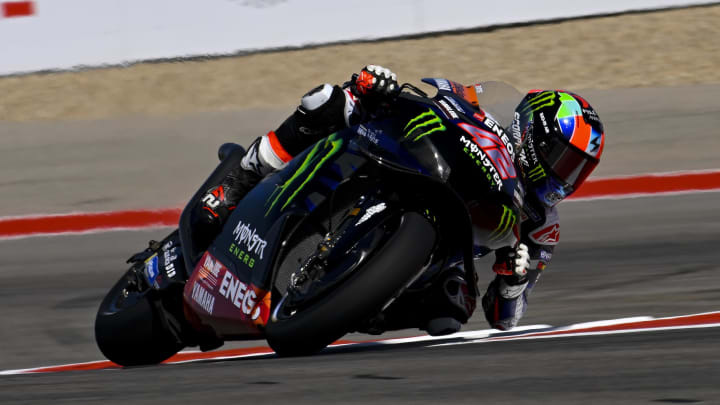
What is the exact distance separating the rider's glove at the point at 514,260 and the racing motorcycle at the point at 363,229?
34 centimetres

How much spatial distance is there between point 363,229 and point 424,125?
A: 52 centimetres

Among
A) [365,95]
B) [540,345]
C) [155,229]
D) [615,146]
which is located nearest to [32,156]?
[155,229]

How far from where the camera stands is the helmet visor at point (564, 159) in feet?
15.2

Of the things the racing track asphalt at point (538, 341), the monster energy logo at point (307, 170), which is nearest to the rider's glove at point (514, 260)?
the racing track asphalt at point (538, 341)

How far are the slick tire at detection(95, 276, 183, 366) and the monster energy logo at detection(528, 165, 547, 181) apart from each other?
5.58 ft

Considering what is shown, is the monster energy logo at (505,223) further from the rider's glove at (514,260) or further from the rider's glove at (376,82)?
the rider's glove at (376,82)

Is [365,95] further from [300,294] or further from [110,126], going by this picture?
[110,126]

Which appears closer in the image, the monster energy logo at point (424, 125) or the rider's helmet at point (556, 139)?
the monster energy logo at point (424, 125)

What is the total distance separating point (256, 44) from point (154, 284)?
23.1 feet

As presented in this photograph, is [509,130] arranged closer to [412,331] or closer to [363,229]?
[363,229]

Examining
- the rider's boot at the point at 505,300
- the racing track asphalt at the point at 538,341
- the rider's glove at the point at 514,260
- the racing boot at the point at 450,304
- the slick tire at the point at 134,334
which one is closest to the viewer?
the racing track asphalt at the point at 538,341

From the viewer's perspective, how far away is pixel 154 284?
16.5 ft

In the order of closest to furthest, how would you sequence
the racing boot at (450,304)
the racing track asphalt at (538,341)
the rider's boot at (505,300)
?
the racing track asphalt at (538,341) < the racing boot at (450,304) < the rider's boot at (505,300)

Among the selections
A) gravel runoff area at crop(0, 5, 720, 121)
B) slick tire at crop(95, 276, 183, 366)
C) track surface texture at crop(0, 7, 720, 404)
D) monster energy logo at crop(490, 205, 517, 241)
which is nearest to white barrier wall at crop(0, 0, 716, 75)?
gravel runoff area at crop(0, 5, 720, 121)
